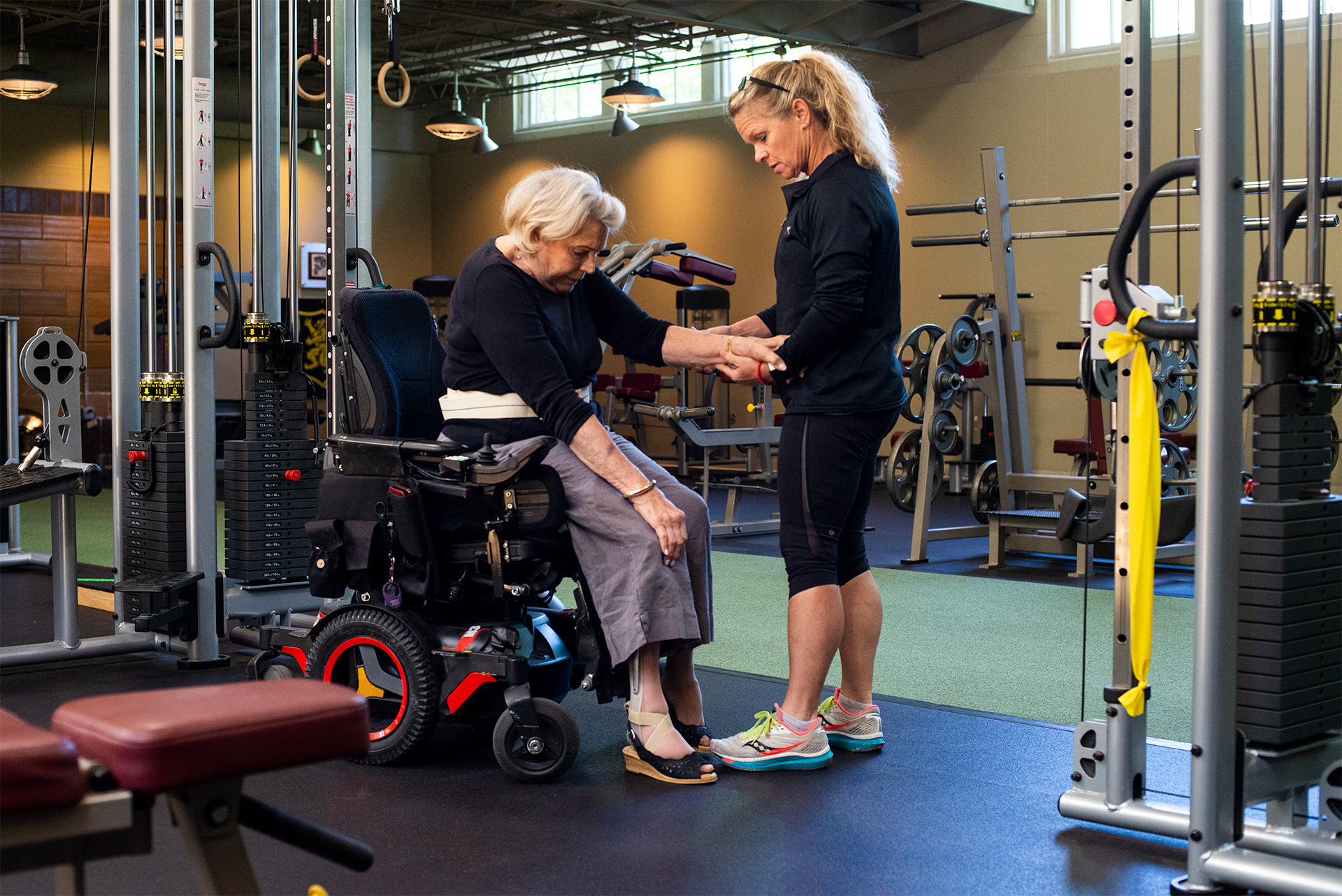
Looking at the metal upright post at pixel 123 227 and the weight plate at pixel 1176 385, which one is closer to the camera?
the metal upright post at pixel 123 227

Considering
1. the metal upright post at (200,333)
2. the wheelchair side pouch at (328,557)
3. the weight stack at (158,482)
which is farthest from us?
the weight stack at (158,482)

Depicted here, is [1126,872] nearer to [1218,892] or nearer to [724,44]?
[1218,892]

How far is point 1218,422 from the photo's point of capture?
6.10ft

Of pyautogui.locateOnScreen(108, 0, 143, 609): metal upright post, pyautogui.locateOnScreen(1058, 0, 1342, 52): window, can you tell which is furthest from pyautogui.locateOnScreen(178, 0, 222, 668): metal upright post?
pyautogui.locateOnScreen(1058, 0, 1342, 52): window

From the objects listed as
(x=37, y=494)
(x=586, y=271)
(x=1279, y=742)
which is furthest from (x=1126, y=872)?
(x=37, y=494)

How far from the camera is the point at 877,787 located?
2.50 meters

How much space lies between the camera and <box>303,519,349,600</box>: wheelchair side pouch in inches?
106

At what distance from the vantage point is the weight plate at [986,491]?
21.2 ft

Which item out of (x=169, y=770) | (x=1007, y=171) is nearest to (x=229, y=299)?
(x=169, y=770)

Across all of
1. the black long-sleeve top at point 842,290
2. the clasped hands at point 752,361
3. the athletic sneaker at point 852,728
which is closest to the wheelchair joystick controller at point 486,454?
the clasped hands at point 752,361

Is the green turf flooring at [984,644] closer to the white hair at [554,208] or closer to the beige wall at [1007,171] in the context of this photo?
the white hair at [554,208]

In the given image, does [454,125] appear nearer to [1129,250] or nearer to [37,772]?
[1129,250]

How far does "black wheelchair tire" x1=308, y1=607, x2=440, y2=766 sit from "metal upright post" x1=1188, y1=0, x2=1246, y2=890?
4.76 ft

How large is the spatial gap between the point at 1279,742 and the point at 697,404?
9666mm
